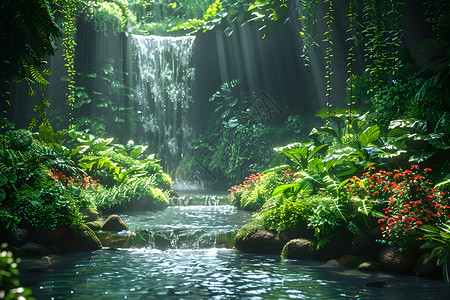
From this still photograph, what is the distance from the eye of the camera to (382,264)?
625 cm

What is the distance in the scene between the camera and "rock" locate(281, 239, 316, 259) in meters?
6.99

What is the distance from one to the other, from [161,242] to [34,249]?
2.39 meters

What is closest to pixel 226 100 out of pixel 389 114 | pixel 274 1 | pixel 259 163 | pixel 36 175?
pixel 259 163

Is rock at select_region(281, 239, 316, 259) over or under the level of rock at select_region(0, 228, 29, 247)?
under

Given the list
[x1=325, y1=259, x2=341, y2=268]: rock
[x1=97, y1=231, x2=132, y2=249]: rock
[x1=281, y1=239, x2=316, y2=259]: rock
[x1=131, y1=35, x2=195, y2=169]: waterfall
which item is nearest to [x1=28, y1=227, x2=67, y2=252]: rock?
[x1=97, y1=231, x2=132, y2=249]: rock

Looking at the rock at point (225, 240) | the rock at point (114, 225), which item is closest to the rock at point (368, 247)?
the rock at point (225, 240)

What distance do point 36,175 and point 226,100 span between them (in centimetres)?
1214

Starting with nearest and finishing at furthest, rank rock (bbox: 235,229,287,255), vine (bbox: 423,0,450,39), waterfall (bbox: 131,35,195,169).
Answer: rock (bbox: 235,229,287,255), vine (bbox: 423,0,450,39), waterfall (bbox: 131,35,195,169)

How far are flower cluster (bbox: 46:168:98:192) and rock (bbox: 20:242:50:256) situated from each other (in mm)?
2395

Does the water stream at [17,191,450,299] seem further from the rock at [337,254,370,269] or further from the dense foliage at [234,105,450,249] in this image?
the dense foliage at [234,105,450,249]

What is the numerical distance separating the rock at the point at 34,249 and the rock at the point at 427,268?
5.90 meters

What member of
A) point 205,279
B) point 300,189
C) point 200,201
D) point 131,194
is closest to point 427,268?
point 300,189

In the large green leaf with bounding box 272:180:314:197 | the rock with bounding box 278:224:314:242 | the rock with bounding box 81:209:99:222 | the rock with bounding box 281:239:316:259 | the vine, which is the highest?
the vine

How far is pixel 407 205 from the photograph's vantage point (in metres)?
6.02
